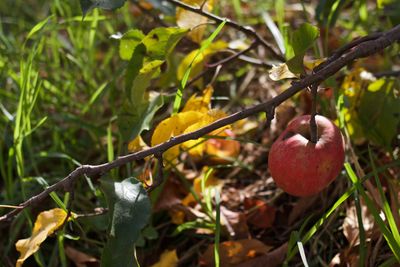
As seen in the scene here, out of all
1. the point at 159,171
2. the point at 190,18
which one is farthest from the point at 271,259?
the point at 190,18

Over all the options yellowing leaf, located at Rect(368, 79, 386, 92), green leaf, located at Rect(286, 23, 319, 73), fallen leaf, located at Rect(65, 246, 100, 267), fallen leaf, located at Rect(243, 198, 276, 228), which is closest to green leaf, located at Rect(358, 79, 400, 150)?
yellowing leaf, located at Rect(368, 79, 386, 92)

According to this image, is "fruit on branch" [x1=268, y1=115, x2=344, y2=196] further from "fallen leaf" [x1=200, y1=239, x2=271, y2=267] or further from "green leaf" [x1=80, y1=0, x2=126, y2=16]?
"green leaf" [x1=80, y1=0, x2=126, y2=16]

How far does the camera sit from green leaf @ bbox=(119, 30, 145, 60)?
123 centimetres

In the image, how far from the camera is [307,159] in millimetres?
996

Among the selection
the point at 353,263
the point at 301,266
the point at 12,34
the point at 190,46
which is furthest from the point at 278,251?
the point at 12,34

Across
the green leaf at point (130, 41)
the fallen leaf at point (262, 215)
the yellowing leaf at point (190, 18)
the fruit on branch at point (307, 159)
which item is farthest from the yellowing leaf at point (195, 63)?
the fruit on branch at point (307, 159)

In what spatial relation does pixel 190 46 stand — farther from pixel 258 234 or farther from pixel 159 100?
pixel 258 234

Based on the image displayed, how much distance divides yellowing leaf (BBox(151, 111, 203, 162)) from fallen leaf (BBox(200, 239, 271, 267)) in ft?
0.82

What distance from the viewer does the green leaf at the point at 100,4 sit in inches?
40.5

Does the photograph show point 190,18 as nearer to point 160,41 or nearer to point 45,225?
point 160,41

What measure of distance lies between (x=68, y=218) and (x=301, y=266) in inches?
17.8

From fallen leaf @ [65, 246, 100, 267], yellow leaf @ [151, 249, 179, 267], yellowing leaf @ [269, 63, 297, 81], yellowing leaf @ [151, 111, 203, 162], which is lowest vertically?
fallen leaf @ [65, 246, 100, 267]

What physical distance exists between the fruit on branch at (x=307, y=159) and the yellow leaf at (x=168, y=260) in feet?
1.01

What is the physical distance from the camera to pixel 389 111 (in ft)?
4.23
